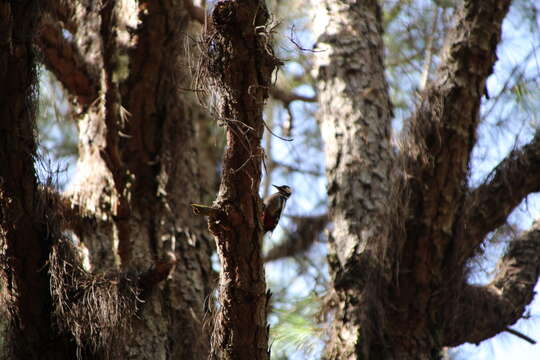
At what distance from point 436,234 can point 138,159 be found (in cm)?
141

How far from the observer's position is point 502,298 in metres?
2.66

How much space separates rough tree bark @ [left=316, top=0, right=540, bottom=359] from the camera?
2361 millimetres

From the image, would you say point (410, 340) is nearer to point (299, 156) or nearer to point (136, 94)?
point (136, 94)

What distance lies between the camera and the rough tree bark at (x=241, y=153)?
1.68 metres

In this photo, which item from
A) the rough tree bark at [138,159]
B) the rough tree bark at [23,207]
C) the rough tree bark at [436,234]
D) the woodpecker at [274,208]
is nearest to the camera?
the rough tree bark at [23,207]

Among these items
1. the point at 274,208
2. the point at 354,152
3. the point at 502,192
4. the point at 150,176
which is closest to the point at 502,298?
the point at 502,192

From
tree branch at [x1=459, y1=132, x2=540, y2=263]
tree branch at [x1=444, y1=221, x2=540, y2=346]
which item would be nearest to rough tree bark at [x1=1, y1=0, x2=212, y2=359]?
tree branch at [x1=444, y1=221, x2=540, y2=346]

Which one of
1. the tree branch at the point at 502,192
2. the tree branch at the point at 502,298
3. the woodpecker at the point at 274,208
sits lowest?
the tree branch at the point at 502,298

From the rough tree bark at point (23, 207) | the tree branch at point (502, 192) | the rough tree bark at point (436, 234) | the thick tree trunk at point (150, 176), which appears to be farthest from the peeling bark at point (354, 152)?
the rough tree bark at point (23, 207)

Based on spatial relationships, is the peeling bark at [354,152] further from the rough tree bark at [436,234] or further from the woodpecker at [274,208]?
the woodpecker at [274,208]

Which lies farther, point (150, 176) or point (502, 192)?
point (150, 176)

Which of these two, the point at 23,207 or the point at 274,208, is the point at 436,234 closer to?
the point at 274,208

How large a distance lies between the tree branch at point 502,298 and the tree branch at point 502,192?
220 mm

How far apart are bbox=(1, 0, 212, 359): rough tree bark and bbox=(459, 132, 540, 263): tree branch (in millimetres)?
1185
